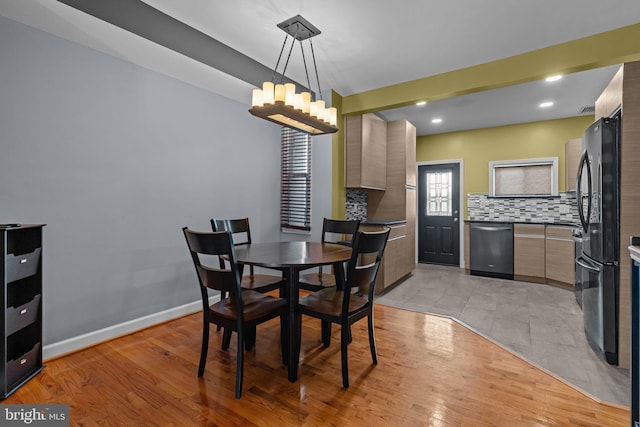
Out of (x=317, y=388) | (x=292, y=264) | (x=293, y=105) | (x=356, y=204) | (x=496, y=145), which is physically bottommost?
(x=317, y=388)

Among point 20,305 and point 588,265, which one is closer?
point 20,305

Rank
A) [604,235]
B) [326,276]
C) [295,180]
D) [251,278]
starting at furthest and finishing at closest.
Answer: [295,180], [326,276], [251,278], [604,235]

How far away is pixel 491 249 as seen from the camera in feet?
15.7

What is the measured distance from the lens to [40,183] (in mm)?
2180

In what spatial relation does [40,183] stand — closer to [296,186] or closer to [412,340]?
[296,186]

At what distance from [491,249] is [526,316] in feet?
5.92

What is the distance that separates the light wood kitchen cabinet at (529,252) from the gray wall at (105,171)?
13.7 ft

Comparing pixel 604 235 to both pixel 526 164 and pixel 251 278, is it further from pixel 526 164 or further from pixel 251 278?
pixel 526 164

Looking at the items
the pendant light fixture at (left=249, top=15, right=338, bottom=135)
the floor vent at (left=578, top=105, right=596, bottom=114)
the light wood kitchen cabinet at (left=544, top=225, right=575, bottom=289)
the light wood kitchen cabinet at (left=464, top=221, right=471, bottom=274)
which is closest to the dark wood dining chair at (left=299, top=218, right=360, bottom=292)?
the pendant light fixture at (left=249, top=15, right=338, bottom=135)

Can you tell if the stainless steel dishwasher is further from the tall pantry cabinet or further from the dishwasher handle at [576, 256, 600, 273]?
the tall pantry cabinet

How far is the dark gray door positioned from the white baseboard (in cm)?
438

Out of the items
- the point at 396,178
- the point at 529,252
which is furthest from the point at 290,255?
the point at 529,252

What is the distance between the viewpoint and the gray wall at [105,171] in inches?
83.4

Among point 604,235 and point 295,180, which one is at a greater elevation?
point 295,180
